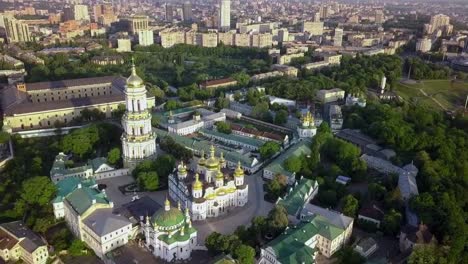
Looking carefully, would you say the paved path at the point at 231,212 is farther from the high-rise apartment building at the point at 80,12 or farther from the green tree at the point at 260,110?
the high-rise apartment building at the point at 80,12

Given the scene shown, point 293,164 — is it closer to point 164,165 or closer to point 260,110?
point 164,165

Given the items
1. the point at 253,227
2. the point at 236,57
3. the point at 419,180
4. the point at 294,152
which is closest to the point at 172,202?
the point at 253,227

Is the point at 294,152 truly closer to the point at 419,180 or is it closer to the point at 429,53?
the point at 419,180

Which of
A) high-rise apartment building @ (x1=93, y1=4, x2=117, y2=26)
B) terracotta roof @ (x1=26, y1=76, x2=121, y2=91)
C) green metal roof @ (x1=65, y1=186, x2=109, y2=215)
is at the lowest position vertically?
Answer: green metal roof @ (x1=65, y1=186, x2=109, y2=215)

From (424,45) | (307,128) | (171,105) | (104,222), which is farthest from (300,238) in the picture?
(424,45)

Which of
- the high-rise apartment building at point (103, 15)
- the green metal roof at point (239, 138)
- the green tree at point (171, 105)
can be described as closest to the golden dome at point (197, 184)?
the green metal roof at point (239, 138)

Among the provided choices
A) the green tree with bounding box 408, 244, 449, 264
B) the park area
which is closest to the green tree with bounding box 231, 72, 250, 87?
the park area

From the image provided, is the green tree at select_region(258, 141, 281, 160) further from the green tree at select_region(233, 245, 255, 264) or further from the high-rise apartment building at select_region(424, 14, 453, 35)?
the high-rise apartment building at select_region(424, 14, 453, 35)

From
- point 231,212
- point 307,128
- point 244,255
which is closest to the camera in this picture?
point 244,255
